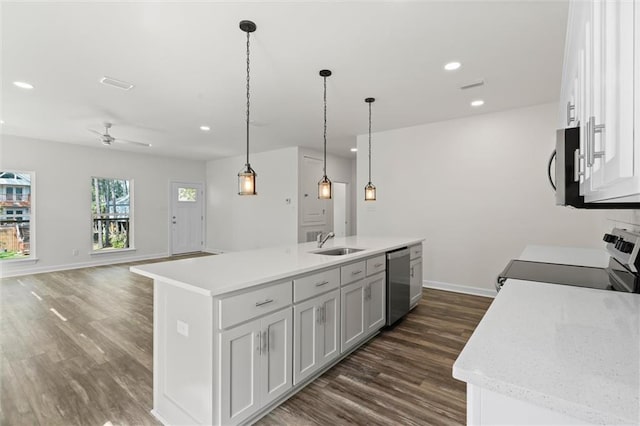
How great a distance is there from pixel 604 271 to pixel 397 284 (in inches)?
67.5

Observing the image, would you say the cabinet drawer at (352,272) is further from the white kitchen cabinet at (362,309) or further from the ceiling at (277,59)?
the ceiling at (277,59)

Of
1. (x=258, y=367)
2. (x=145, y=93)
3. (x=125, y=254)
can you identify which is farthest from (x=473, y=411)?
(x=125, y=254)

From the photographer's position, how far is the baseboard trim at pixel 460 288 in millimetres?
4312

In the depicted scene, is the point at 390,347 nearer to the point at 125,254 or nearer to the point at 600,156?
the point at 600,156

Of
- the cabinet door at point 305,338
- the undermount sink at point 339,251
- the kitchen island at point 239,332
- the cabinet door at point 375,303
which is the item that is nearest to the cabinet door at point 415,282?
the cabinet door at point 375,303

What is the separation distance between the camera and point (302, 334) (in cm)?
203

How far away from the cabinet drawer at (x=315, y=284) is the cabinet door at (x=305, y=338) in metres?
0.06

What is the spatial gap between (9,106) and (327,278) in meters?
5.13

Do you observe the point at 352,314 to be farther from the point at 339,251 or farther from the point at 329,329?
the point at 339,251

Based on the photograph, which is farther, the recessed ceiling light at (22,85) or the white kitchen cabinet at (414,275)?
the white kitchen cabinet at (414,275)

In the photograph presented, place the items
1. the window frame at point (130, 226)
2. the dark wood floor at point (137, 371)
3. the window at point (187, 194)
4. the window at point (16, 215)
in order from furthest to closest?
the window at point (187, 194)
the window frame at point (130, 226)
the window at point (16, 215)
the dark wood floor at point (137, 371)

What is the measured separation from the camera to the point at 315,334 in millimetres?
2141

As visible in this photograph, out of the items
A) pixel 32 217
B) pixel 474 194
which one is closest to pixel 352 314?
Result: pixel 474 194

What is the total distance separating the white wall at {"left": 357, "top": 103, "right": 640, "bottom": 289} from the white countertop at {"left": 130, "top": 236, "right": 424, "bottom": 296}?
2541 mm
